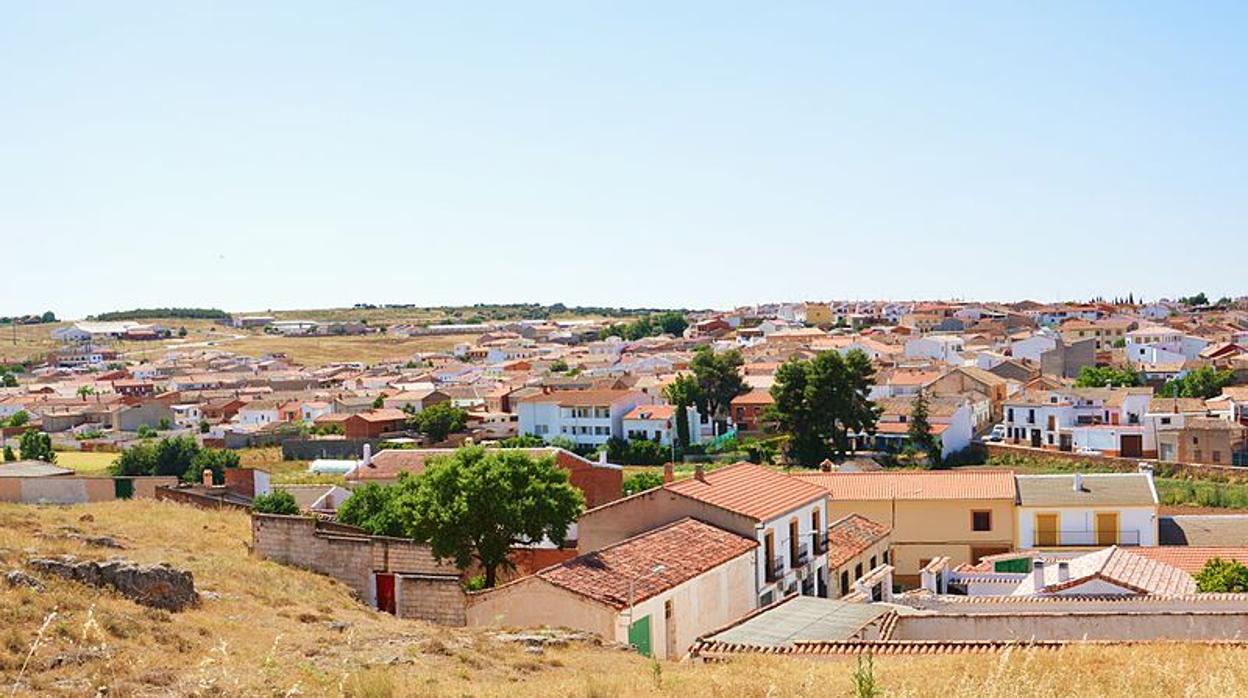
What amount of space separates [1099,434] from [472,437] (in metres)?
31.9

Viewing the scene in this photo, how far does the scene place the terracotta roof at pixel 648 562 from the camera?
17.7 m

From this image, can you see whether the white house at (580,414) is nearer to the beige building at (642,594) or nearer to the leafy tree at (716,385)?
the leafy tree at (716,385)

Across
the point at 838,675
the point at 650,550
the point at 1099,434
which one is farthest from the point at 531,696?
the point at 1099,434

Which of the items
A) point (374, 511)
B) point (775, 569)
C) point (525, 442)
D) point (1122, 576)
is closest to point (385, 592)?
point (775, 569)

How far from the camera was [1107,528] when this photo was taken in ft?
100

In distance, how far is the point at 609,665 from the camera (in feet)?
43.3

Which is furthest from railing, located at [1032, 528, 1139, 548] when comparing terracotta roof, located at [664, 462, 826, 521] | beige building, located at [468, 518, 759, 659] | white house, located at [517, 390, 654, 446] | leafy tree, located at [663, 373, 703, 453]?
white house, located at [517, 390, 654, 446]

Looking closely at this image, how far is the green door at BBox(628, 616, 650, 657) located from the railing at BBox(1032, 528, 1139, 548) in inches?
643

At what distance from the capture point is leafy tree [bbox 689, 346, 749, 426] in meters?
70.9

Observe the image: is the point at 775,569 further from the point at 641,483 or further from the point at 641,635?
the point at 641,483

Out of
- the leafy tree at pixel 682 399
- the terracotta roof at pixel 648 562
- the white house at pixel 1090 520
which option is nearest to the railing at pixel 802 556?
the terracotta roof at pixel 648 562

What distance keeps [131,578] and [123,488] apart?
18.8m

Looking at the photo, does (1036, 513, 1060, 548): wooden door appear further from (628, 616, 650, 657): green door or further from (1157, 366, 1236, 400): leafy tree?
(1157, 366, 1236, 400): leafy tree

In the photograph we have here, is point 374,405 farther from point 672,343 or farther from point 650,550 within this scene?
point 650,550
